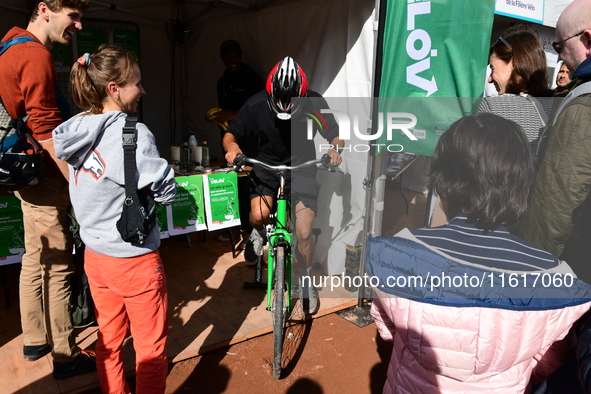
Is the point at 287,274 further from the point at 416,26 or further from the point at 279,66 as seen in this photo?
the point at 416,26

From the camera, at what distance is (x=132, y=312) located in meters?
1.80

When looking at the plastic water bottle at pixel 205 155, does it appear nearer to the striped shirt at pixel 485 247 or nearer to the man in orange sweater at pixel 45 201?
the man in orange sweater at pixel 45 201

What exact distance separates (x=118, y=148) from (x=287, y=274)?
5.20 ft

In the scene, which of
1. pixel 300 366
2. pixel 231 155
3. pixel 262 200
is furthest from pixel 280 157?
pixel 300 366

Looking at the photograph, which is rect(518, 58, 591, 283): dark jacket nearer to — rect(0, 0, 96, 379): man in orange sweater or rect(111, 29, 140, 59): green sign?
rect(0, 0, 96, 379): man in orange sweater

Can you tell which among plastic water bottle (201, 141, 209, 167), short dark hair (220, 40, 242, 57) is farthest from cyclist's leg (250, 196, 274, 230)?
short dark hair (220, 40, 242, 57)

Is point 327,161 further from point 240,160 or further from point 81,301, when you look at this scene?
point 81,301

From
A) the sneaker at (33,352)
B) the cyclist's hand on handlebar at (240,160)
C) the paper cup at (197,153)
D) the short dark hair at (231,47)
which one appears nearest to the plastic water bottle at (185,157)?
the paper cup at (197,153)

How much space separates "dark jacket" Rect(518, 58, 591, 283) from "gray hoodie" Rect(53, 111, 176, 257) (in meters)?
1.45

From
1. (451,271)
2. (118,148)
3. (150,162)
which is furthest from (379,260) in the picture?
(118,148)

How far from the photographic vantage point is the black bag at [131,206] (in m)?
1.60

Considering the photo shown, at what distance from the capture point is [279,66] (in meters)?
2.93

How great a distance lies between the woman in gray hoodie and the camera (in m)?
1.65

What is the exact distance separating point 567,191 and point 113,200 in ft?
5.69
